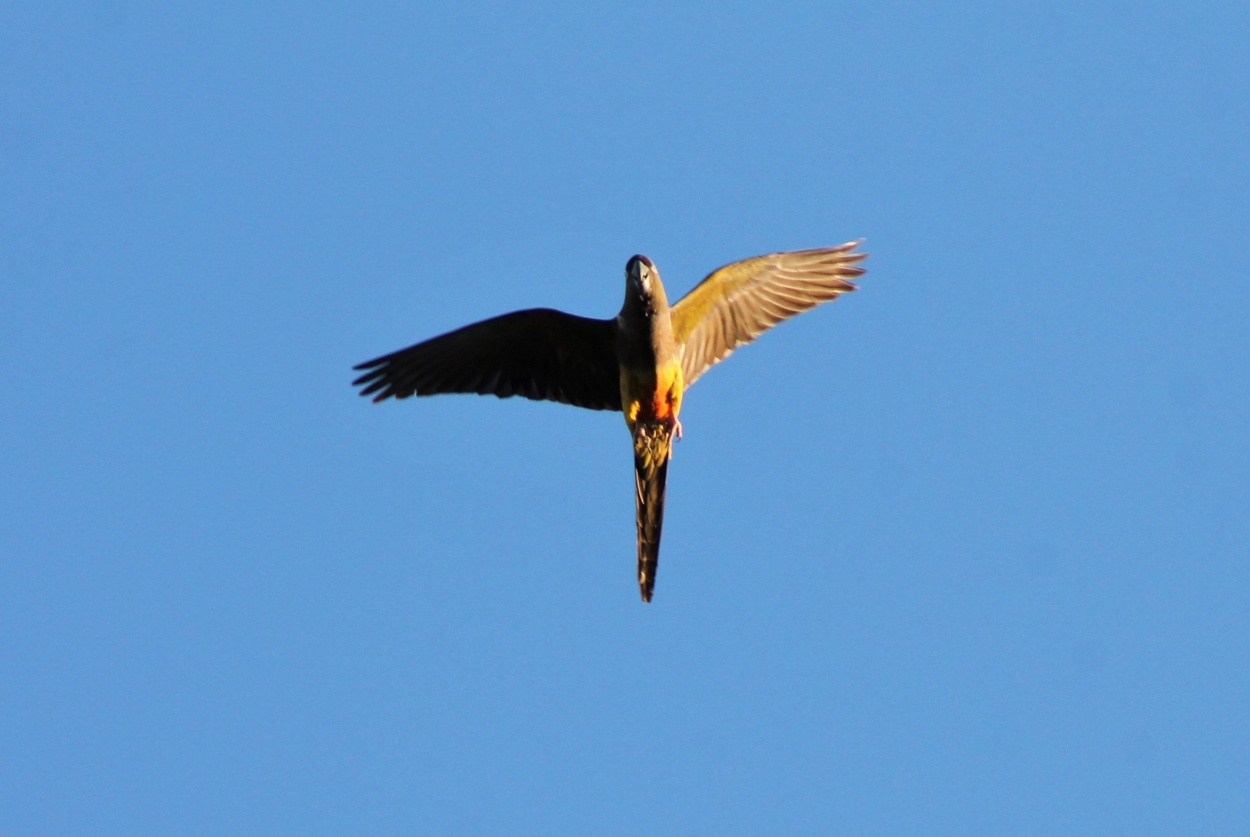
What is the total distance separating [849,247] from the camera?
1360 cm

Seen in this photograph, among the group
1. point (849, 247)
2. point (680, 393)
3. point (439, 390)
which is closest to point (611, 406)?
point (680, 393)

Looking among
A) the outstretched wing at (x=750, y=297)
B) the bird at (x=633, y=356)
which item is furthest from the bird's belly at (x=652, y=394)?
the outstretched wing at (x=750, y=297)

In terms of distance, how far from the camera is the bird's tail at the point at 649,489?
12555mm

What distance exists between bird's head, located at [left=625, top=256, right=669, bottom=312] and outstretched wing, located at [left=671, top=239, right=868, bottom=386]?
79cm

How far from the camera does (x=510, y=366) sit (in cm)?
1334

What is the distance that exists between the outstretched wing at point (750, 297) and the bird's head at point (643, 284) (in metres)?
0.79

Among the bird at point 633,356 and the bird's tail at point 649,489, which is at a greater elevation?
the bird at point 633,356

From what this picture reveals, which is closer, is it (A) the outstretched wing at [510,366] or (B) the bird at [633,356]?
(B) the bird at [633,356]

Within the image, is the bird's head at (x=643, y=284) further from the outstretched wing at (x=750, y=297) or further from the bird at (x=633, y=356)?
the outstretched wing at (x=750, y=297)

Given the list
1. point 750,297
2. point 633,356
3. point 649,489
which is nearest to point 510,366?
point 633,356

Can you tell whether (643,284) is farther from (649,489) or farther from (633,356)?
(649,489)

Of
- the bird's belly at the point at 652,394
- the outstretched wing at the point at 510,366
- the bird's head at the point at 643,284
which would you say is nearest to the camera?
the bird's head at the point at 643,284

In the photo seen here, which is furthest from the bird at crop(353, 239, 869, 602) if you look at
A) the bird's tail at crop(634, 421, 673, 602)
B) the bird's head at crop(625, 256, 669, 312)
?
the bird's head at crop(625, 256, 669, 312)

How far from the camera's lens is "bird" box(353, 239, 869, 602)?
12602 mm
